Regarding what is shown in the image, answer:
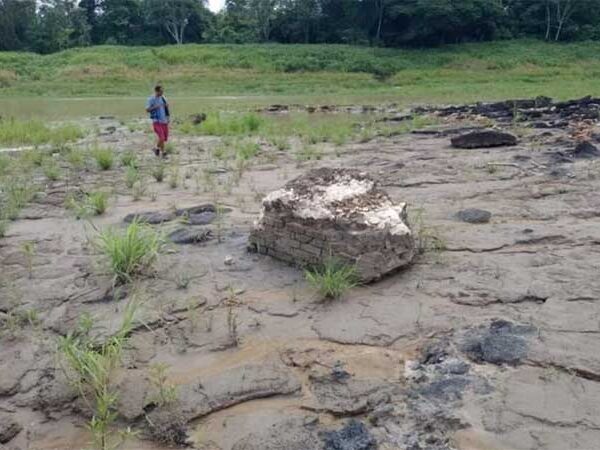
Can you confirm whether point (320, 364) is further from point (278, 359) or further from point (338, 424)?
point (338, 424)

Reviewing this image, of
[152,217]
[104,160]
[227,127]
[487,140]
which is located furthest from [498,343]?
[227,127]

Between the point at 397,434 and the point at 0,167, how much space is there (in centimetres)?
833

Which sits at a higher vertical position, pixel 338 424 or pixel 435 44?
pixel 435 44

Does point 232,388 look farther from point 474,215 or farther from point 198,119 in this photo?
point 198,119

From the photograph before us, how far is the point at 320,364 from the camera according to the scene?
3844mm

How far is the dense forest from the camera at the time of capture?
48781mm

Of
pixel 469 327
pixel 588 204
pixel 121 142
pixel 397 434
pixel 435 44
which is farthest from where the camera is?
pixel 435 44

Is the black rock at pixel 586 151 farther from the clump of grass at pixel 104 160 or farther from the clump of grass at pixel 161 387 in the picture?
the clump of grass at pixel 161 387

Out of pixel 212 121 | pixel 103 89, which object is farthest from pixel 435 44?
pixel 212 121

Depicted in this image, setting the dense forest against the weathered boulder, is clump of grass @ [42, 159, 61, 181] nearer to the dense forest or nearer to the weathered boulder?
the weathered boulder

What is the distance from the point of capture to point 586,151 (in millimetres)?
9125

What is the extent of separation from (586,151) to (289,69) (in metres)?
33.1

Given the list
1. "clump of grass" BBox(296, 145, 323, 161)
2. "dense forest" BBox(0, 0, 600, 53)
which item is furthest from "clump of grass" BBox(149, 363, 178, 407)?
"dense forest" BBox(0, 0, 600, 53)

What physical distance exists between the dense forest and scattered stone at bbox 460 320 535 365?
45.6 meters
